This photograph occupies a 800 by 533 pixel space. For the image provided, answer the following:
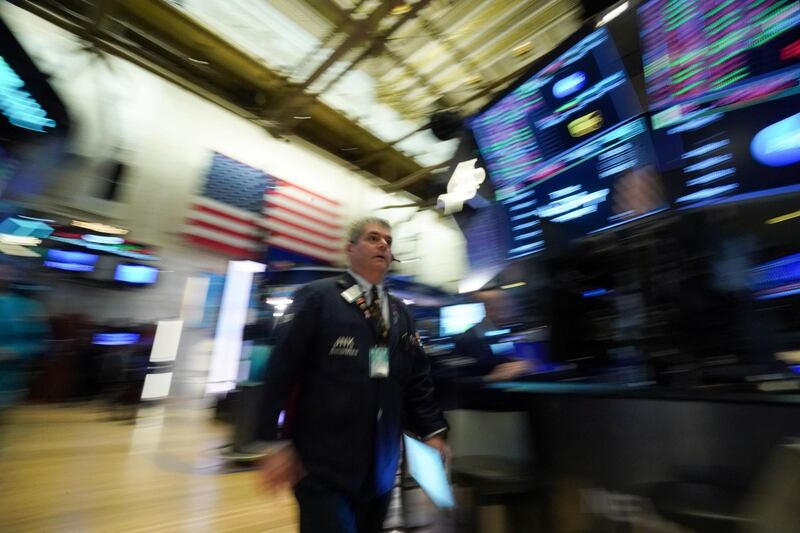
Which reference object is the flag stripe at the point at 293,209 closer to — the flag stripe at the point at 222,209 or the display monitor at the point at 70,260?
the flag stripe at the point at 222,209

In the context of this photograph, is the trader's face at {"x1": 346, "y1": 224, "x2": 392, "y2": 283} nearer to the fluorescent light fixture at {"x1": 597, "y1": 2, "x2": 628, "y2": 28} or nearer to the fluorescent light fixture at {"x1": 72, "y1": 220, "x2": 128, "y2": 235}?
the fluorescent light fixture at {"x1": 597, "y1": 2, "x2": 628, "y2": 28}

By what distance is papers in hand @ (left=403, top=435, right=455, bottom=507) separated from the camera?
4.43 feet

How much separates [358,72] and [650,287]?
19.3 ft

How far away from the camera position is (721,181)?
1.71m

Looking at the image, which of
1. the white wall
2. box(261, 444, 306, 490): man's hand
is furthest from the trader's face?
the white wall

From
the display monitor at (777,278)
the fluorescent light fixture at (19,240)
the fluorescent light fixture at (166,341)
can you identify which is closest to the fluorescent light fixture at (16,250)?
the fluorescent light fixture at (19,240)

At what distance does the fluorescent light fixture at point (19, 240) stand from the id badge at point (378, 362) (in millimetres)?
7550

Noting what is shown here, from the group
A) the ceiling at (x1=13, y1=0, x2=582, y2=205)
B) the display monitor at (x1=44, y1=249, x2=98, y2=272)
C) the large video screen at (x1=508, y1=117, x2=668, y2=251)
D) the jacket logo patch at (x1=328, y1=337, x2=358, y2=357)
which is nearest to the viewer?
the jacket logo patch at (x1=328, y1=337, x2=358, y2=357)

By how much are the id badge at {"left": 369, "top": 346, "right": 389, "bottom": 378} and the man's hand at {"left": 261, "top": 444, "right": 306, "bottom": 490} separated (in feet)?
1.14

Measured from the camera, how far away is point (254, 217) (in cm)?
704

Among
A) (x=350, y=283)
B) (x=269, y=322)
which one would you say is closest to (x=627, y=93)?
(x=350, y=283)

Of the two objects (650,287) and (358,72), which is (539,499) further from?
(358,72)

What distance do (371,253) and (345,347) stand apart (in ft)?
1.27

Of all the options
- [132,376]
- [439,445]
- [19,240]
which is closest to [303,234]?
[132,376]
